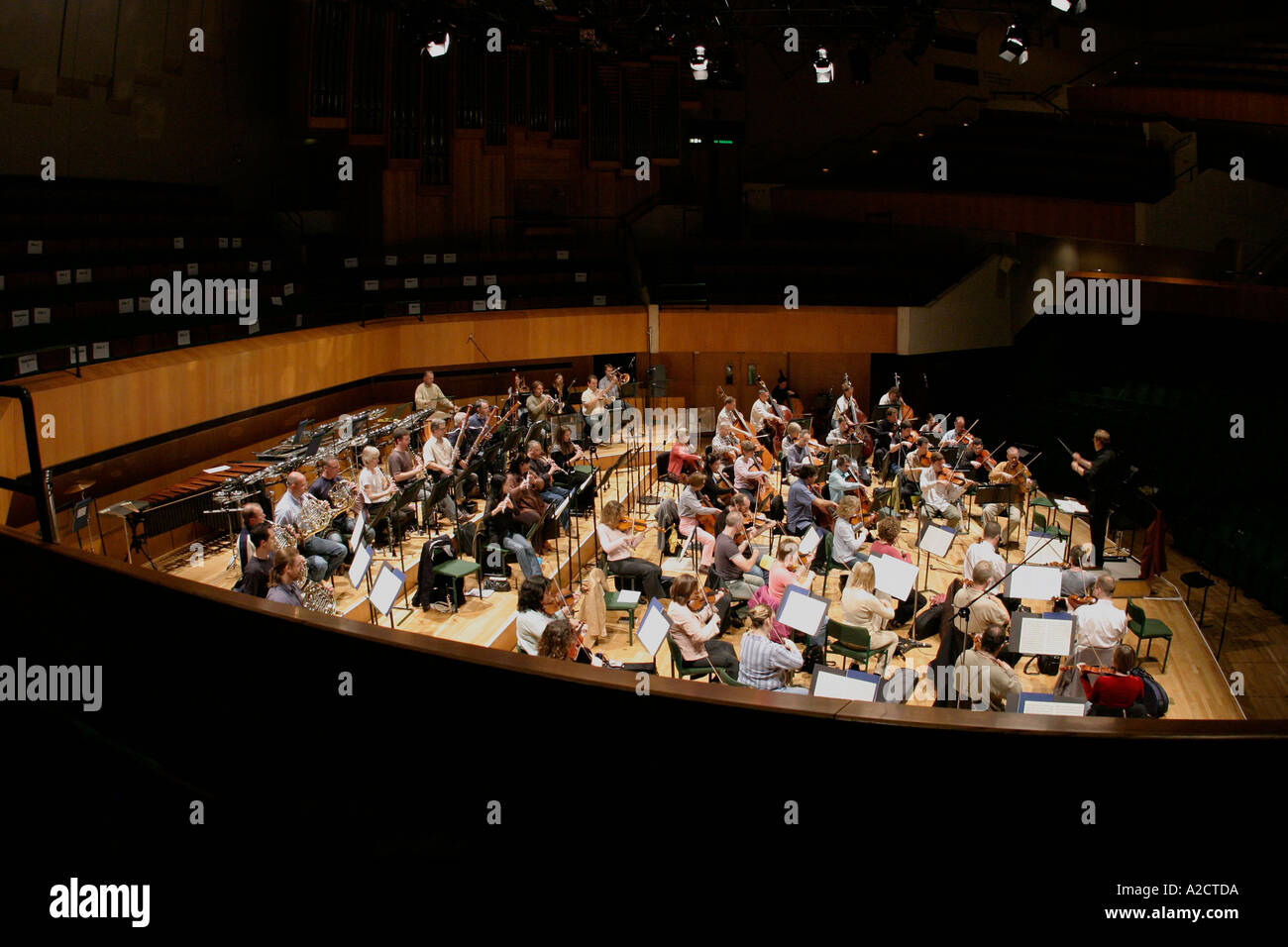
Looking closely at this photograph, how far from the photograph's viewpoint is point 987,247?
47.9 feet

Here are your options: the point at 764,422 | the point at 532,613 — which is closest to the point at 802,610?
the point at 532,613

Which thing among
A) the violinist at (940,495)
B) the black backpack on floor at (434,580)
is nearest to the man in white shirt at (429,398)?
the black backpack on floor at (434,580)

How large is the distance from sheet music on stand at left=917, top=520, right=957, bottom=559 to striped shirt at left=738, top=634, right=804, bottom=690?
1897mm

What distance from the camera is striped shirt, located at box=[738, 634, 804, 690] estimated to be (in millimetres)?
4742

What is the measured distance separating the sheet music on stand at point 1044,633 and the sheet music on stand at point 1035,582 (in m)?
0.67

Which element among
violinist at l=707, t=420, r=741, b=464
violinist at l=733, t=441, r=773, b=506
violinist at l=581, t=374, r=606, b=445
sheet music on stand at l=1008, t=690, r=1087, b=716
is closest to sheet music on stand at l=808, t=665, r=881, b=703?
sheet music on stand at l=1008, t=690, r=1087, b=716

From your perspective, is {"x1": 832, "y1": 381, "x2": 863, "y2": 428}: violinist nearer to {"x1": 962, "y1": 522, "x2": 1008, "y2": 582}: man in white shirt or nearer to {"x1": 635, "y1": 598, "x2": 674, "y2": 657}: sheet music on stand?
{"x1": 962, "y1": 522, "x2": 1008, "y2": 582}: man in white shirt

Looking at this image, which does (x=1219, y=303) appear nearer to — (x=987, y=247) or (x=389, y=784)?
(x=987, y=247)

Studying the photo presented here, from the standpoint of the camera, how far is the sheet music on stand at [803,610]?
4566 millimetres

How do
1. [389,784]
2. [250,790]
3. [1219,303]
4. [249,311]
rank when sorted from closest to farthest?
[389,784], [250,790], [249,311], [1219,303]

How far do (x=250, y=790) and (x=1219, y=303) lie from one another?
37.6 feet

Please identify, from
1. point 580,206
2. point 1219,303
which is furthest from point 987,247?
point 580,206
